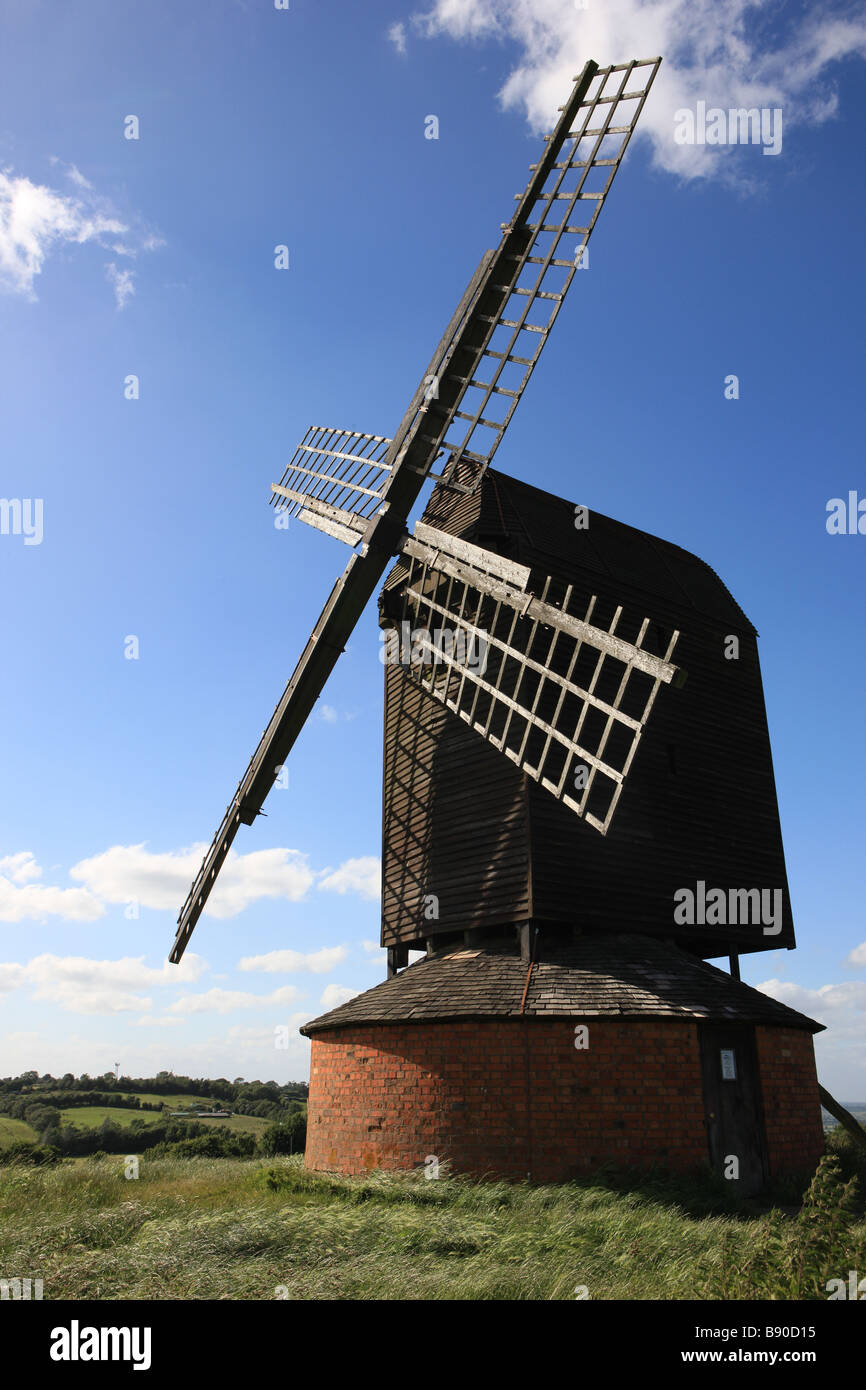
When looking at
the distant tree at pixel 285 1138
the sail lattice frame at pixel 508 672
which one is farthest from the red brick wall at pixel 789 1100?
the distant tree at pixel 285 1138

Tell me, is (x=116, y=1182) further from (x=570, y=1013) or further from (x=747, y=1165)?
(x=747, y=1165)

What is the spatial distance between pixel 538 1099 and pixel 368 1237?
158 inches

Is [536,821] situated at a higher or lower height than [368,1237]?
higher

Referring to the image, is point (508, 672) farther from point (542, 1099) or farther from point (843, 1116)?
point (843, 1116)

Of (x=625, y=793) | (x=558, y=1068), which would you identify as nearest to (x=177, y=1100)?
(x=625, y=793)

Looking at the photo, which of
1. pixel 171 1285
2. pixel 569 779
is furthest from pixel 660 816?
pixel 171 1285

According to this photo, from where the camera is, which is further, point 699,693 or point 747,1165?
point 699,693

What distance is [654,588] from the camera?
17.4 m

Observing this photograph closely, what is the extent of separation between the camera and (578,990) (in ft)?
40.1

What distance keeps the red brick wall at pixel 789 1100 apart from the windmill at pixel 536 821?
0.06 metres

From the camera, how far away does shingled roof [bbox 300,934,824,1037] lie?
1195 centimetres

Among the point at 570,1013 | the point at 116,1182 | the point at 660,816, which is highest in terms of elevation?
the point at 660,816
